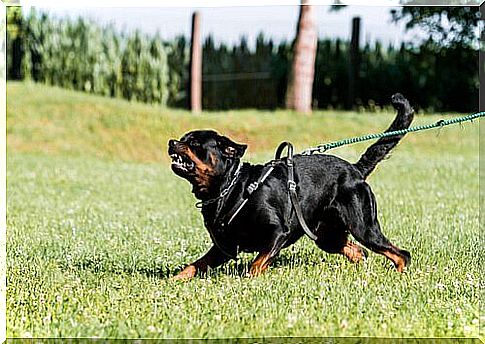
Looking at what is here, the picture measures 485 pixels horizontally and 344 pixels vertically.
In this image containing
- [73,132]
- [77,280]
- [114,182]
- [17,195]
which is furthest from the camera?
[73,132]

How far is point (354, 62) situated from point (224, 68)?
14.3 feet

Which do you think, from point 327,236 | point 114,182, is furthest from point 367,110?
point 327,236

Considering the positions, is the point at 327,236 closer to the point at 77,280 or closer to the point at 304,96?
the point at 77,280

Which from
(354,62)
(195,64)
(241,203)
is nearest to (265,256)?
(241,203)

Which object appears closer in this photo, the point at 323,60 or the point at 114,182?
the point at 114,182

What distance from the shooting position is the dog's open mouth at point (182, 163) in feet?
19.8

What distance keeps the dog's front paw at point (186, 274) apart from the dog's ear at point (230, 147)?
914mm

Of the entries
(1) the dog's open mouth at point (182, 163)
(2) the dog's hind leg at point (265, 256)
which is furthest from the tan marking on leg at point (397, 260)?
(1) the dog's open mouth at point (182, 163)

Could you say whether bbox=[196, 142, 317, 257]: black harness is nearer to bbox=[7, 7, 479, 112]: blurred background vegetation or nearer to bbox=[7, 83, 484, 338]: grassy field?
bbox=[7, 83, 484, 338]: grassy field

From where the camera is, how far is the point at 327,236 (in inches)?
278

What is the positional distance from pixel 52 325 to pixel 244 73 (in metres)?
20.8

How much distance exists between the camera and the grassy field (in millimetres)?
5551

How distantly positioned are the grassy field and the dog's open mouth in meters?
0.85

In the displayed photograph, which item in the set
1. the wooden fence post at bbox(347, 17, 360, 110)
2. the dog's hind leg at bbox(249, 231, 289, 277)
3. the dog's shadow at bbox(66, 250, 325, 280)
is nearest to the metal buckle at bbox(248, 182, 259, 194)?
the dog's hind leg at bbox(249, 231, 289, 277)
